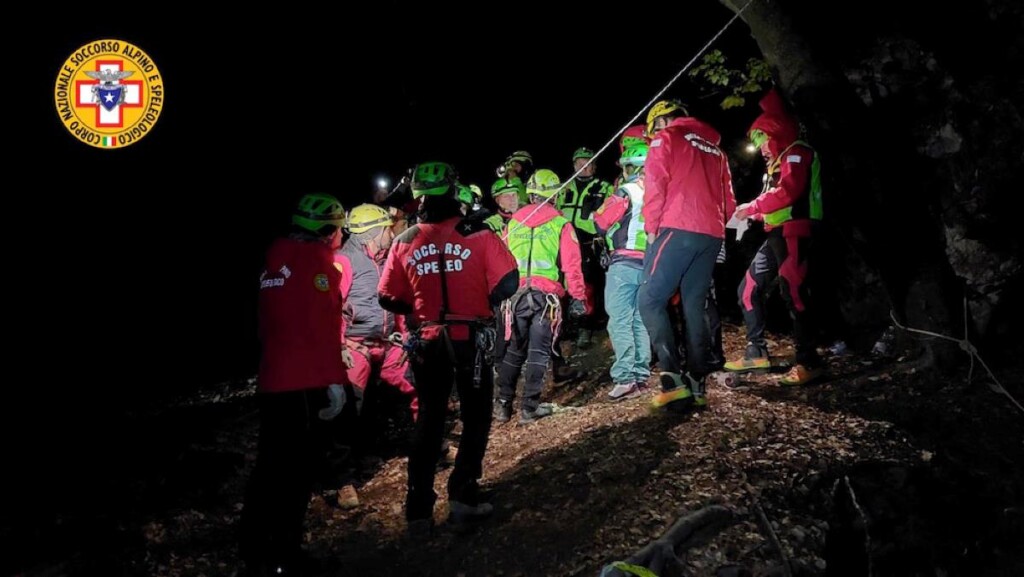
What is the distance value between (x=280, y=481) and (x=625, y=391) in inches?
154

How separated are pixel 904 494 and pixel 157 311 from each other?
748 inches

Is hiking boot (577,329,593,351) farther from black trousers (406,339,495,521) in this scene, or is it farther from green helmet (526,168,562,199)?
black trousers (406,339,495,521)

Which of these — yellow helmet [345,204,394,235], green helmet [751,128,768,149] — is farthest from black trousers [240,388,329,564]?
green helmet [751,128,768,149]

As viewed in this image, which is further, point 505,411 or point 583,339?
point 583,339

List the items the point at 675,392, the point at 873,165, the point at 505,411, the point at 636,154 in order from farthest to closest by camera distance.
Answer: the point at 505,411, the point at 636,154, the point at 873,165, the point at 675,392

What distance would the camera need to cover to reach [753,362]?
638 cm

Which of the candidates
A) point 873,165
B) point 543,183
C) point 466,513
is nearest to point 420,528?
point 466,513

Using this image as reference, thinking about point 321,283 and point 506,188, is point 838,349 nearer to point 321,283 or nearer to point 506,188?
point 506,188

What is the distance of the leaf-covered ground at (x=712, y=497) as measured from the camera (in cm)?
339

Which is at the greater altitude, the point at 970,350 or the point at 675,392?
the point at 970,350

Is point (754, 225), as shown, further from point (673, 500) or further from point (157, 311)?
point (157, 311)

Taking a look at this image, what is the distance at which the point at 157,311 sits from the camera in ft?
57.8

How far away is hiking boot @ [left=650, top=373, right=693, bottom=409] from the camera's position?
16.5 feet

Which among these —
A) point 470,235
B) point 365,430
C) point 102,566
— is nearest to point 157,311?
point 365,430
